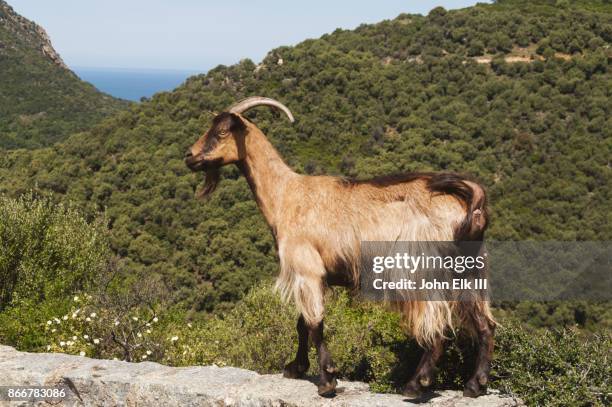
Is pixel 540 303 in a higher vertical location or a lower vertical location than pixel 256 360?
lower

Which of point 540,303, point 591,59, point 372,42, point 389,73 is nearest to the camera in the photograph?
point 540,303

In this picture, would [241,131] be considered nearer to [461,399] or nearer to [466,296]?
[466,296]

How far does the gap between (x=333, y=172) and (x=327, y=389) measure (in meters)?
38.1

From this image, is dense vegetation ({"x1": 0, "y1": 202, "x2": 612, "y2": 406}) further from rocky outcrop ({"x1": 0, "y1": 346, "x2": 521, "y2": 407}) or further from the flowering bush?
rocky outcrop ({"x1": 0, "y1": 346, "x2": 521, "y2": 407})

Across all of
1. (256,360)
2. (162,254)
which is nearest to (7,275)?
(256,360)

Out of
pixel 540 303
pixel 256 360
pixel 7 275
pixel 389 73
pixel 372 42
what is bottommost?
pixel 540 303

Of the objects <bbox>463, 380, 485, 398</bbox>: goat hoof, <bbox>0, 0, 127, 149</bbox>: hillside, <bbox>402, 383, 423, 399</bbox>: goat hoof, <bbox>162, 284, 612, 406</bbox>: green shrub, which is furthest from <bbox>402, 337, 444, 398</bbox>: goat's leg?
<bbox>0, 0, 127, 149</bbox>: hillside

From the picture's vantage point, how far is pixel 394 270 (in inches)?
194

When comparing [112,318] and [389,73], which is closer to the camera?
[112,318]

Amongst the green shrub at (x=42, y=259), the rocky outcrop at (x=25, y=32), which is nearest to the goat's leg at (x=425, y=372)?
the green shrub at (x=42, y=259)

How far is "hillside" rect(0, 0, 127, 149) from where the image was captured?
2589 inches

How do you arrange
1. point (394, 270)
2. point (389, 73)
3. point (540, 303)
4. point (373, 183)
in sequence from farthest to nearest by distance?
point (389, 73) < point (540, 303) < point (373, 183) < point (394, 270)

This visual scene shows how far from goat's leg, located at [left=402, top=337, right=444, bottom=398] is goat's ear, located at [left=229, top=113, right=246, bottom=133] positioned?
2661mm

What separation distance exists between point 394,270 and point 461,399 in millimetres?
1318
